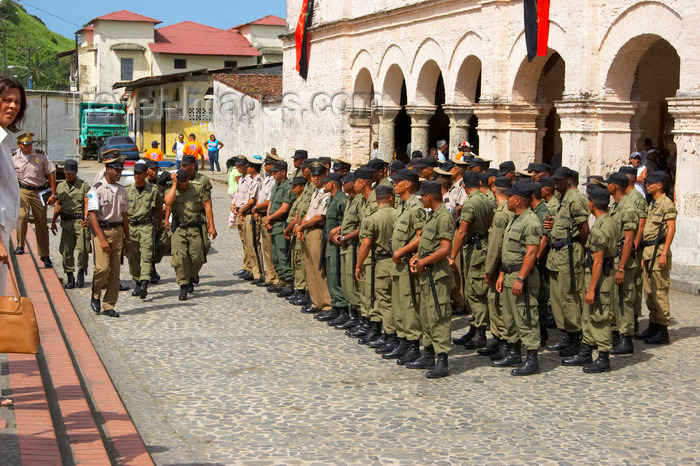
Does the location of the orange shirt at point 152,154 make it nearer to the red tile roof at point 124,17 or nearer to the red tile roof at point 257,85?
the red tile roof at point 257,85

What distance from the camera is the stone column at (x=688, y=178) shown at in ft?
44.9

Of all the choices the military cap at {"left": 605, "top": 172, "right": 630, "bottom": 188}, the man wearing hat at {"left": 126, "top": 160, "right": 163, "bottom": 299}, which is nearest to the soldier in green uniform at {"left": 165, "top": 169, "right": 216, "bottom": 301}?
the man wearing hat at {"left": 126, "top": 160, "right": 163, "bottom": 299}

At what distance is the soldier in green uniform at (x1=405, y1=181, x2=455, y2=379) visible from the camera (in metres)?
8.13

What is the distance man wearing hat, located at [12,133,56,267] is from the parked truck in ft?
106

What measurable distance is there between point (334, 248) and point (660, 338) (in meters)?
3.72

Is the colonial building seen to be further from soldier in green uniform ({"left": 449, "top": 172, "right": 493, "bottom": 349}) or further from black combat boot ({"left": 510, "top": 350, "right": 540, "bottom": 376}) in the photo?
black combat boot ({"left": 510, "top": 350, "right": 540, "bottom": 376})

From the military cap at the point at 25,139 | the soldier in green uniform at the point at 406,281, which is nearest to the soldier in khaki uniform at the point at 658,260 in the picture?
the soldier in green uniform at the point at 406,281

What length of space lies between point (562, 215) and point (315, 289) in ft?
11.0

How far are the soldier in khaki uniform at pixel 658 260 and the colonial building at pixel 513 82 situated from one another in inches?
179

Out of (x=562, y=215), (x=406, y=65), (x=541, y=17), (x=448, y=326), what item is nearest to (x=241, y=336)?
(x=448, y=326)

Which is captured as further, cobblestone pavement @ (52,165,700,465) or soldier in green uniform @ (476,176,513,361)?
soldier in green uniform @ (476,176,513,361)

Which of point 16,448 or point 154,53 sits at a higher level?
point 154,53

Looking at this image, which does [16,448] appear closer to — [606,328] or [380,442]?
[380,442]

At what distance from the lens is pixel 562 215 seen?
29.4 feet
